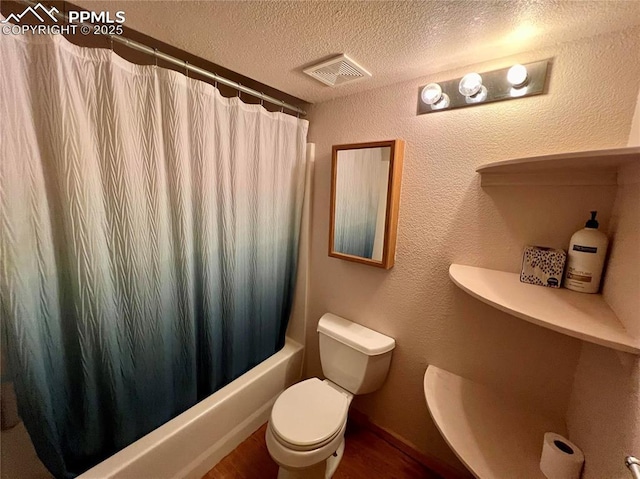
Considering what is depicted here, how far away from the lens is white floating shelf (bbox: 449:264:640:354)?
62cm

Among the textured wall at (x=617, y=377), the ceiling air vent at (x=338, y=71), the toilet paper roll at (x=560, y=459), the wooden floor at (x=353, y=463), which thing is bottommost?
the wooden floor at (x=353, y=463)

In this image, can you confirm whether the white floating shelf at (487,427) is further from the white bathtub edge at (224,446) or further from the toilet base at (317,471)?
the white bathtub edge at (224,446)

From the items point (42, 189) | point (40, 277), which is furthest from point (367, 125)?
point (40, 277)

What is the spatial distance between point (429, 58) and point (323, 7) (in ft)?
1.74

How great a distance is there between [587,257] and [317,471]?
144 cm

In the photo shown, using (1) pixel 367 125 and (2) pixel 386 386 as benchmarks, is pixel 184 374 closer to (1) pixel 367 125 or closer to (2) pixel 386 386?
(2) pixel 386 386

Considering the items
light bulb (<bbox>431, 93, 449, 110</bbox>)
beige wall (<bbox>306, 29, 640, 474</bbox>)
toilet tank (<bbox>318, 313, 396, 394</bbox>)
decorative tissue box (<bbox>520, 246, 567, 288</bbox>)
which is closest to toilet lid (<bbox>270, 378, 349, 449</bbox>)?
toilet tank (<bbox>318, 313, 396, 394</bbox>)

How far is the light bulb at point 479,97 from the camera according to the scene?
42.1 inches

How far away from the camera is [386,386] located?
59.4 inches

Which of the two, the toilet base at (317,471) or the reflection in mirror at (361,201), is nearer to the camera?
the toilet base at (317,471)

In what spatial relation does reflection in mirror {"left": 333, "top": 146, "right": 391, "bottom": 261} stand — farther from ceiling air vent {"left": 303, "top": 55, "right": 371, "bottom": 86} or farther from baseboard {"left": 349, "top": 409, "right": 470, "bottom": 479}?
baseboard {"left": 349, "top": 409, "right": 470, "bottom": 479}

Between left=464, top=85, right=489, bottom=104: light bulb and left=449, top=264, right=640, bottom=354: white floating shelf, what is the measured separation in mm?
738

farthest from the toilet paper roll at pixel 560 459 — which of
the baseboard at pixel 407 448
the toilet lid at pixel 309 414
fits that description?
the toilet lid at pixel 309 414

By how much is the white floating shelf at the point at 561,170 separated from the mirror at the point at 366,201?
42cm
